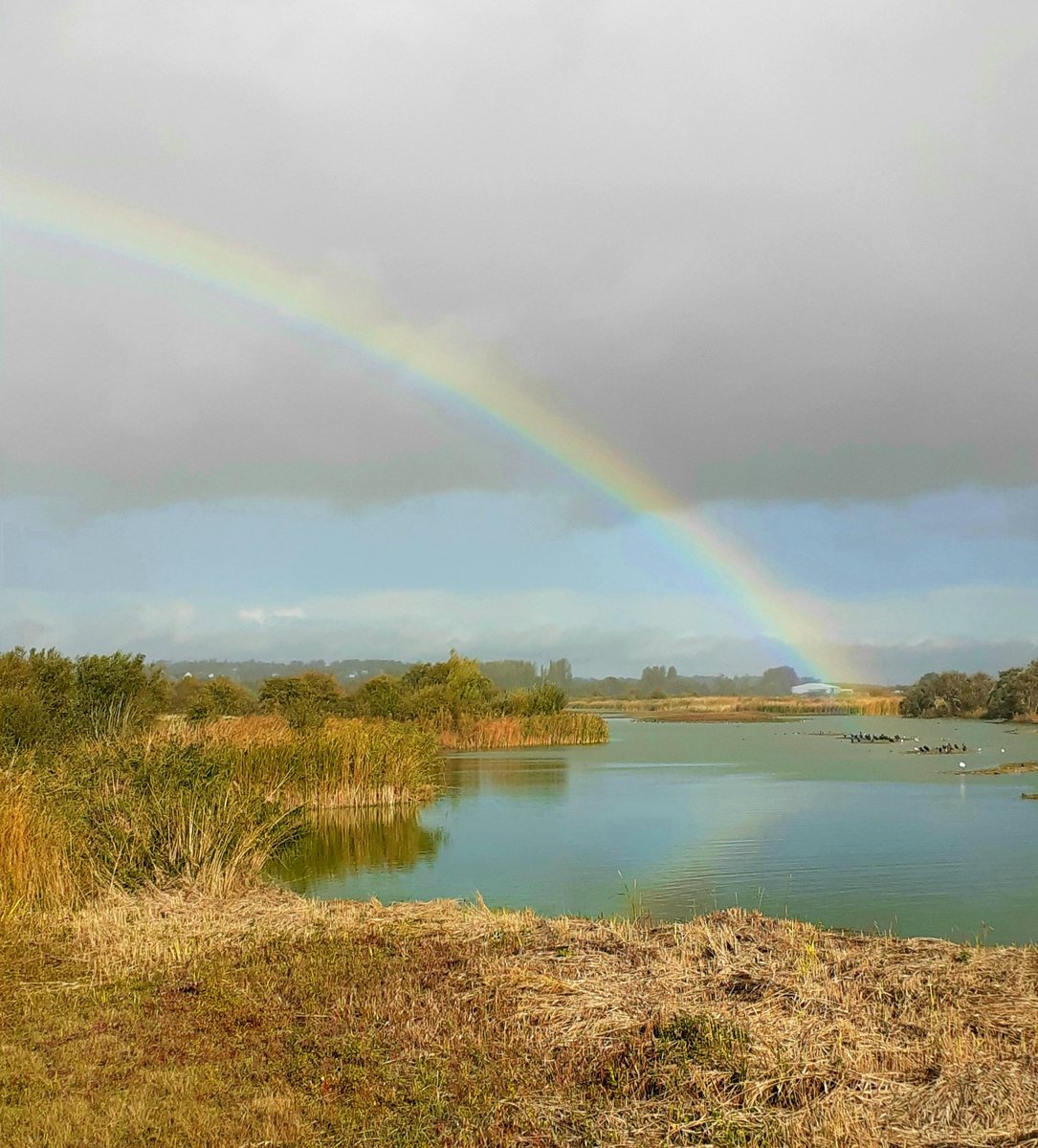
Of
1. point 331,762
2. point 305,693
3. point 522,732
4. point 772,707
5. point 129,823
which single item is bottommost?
point 772,707

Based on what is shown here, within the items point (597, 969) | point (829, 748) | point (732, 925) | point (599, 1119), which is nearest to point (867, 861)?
point (732, 925)

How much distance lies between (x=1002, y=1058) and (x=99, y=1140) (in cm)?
409

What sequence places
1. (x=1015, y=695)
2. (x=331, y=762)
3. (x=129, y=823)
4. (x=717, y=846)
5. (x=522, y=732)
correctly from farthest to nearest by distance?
1. (x=1015, y=695)
2. (x=522, y=732)
3. (x=331, y=762)
4. (x=717, y=846)
5. (x=129, y=823)

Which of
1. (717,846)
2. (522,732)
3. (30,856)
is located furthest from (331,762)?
(522,732)

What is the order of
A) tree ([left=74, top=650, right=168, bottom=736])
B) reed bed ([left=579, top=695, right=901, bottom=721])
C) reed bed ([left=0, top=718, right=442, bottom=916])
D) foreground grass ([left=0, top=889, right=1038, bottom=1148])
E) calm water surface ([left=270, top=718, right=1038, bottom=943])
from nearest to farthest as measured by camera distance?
1. foreground grass ([left=0, top=889, right=1038, bottom=1148])
2. reed bed ([left=0, top=718, right=442, bottom=916])
3. calm water surface ([left=270, top=718, right=1038, bottom=943])
4. tree ([left=74, top=650, right=168, bottom=736])
5. reed bed ([left=579, top=695, right=901, bottom=721])

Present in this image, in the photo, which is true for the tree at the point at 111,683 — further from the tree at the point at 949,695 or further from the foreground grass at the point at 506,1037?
the tree at the point at 949,695

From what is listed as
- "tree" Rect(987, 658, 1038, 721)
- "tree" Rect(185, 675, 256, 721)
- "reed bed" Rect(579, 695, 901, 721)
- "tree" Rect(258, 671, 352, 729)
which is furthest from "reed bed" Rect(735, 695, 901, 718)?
"tree" Rect(185, 675, 256, 721)

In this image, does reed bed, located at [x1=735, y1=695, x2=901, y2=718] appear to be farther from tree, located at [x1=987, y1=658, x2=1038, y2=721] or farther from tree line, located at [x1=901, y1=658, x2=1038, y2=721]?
tree, located at [x1=987, y1=658, x2=1038, y2=721]

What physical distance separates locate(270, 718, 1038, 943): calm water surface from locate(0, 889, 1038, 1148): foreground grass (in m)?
3.90

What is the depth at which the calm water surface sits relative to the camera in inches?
477

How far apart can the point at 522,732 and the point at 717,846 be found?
27358 millimetres

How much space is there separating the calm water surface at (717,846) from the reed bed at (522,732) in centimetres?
841

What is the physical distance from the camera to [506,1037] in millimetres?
5555

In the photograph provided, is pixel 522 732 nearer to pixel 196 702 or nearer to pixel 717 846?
pixel 196 702
